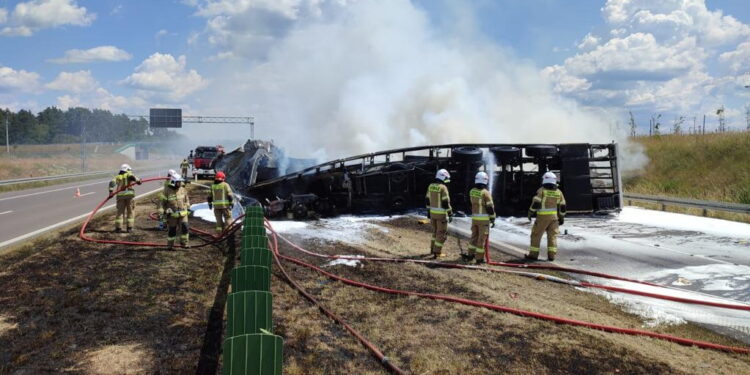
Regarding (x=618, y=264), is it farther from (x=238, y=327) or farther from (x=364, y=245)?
(x=238, y=327)

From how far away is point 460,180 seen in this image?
48.4 feet

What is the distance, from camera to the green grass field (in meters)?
20.4

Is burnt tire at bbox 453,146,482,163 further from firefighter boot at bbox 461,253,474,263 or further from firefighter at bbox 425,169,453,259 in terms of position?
firefighter boot at bbox 461,253,474,263

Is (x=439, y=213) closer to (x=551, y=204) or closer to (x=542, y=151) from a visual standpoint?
(x=551, y=204)

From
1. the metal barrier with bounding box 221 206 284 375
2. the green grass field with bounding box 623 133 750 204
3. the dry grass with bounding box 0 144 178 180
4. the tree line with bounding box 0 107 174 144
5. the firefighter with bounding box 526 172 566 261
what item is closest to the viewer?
the metal barrier with bounding box 221 206 284 375

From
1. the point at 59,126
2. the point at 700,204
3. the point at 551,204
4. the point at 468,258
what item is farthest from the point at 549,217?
Answer: the point at 59,126

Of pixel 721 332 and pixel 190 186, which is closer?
pixel 721 332

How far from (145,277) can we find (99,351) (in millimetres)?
2979

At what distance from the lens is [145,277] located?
8.06 metres

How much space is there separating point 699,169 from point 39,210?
84.9 ft

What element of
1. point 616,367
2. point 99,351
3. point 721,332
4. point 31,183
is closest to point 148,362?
point 99,351

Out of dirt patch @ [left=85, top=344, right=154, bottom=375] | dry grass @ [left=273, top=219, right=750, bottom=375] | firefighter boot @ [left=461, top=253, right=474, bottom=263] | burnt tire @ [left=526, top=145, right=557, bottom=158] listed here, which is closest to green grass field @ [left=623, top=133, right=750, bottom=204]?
burnt tire @ [left=526, top=145, right=557, bottom=158]

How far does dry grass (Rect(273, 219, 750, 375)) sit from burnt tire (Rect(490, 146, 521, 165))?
6.64 m

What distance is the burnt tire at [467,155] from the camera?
14470 millimetres
